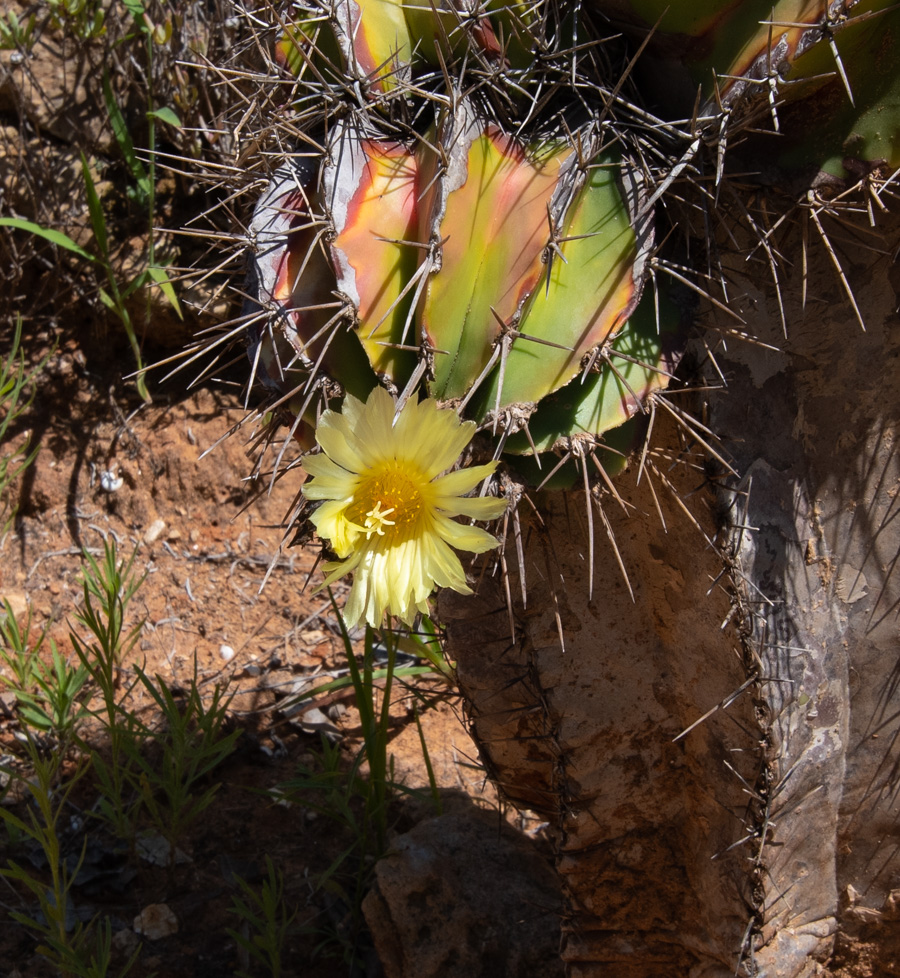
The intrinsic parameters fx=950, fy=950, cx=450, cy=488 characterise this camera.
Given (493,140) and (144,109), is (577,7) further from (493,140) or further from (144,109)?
(144,109)

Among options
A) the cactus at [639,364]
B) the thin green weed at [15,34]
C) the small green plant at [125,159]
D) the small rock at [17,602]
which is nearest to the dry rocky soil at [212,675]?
the small rock at [17,602]

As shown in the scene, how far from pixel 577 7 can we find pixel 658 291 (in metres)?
0.29

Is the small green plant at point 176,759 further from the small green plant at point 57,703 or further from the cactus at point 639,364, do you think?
the cactus at point 639,364

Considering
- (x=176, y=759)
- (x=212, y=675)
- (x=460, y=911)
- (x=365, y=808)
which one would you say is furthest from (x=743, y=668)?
(x=212, y=675)

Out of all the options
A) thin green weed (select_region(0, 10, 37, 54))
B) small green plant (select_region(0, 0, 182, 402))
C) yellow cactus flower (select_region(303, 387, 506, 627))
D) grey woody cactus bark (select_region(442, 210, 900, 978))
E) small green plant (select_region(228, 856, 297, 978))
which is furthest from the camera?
thin green weed (select_region(0, 10, 37, 54))

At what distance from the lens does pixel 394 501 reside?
0.82 meters

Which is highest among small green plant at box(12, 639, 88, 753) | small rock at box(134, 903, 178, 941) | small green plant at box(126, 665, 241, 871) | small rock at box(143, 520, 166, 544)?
small rock at box(143, 520, 166, 544)

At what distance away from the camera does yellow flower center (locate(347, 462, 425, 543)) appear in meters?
0.82

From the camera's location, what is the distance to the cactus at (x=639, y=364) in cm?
87

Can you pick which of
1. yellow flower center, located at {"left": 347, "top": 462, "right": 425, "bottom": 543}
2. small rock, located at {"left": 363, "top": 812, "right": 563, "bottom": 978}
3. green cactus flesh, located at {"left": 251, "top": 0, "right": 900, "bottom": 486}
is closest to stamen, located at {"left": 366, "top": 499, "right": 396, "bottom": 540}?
yellow flower center, located at {"left": 347, "top": 462, "right": 425, "bottom": 543}

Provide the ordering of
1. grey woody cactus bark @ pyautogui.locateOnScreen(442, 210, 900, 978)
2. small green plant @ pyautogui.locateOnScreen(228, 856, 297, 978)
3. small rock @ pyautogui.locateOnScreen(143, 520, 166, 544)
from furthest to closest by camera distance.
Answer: small rock @ pyautogui.locateOnScreen(143, 520, 166, 544) < small green plant @ pyautogui.locateOnScreen(228, 856, 297, 978) < grey woody cactus bark @ pyautogui.locateOnScreen(442, 210, 900, 978)

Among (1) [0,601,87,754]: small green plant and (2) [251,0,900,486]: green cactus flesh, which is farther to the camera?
(1) [0,601,87,754]: small green plant

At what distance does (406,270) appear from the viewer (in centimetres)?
94

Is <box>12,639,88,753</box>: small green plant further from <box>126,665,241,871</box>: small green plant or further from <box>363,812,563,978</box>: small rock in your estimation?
<box>363,812,563,978</box>: small rock
